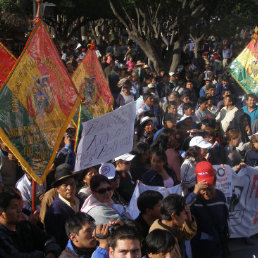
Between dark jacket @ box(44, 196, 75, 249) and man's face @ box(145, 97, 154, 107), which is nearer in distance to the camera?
dark jacket @ box(44, 196, 75, 249)

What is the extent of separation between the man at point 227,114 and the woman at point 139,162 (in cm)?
287

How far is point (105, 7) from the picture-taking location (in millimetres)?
31219

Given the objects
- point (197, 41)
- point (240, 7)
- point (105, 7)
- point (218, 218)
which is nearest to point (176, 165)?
point (218, 218)

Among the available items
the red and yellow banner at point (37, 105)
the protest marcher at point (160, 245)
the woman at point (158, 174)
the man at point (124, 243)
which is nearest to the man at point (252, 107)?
the woman at point (158, 174)

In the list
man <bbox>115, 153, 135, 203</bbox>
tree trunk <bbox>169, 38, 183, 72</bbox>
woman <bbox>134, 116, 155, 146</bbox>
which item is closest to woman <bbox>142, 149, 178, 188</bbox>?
man <bbox>115, 153, 135, 203</bbox>

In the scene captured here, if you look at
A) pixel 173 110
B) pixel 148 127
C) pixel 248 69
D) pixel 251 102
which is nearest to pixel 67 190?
pixel 148 127

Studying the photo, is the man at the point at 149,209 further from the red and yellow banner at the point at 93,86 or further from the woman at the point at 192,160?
the red and yellow banner at the point at 93,86

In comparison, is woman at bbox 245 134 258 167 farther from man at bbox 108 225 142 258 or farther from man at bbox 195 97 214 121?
man at bbox 108 225 142 258

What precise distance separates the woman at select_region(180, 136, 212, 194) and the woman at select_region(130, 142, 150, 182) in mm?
526

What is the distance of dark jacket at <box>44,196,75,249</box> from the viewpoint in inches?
180

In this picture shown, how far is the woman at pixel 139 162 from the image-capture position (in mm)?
6727

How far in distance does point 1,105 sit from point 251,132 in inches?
216

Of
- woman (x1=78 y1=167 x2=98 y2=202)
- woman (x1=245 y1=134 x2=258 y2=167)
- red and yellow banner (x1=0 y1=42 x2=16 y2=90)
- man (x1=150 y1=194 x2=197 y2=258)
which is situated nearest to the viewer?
man (x1=150 y1=194 x2=197 y2=258)

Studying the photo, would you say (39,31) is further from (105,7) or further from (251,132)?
(105,7)
